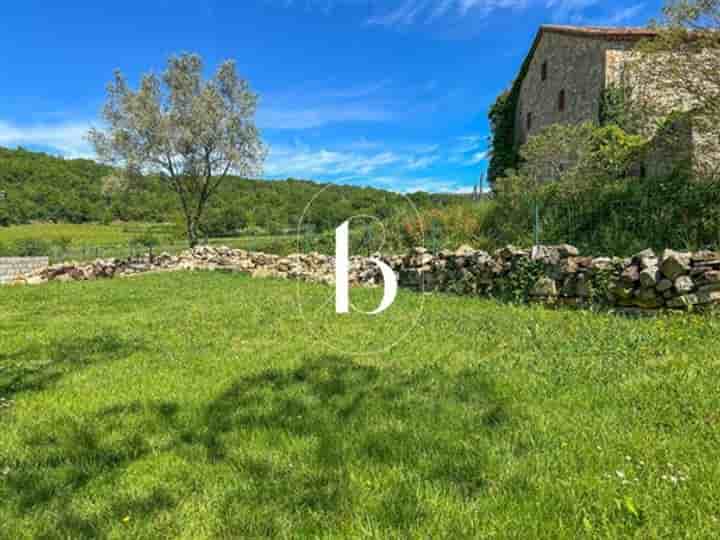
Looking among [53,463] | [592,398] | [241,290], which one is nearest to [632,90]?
[241,290]

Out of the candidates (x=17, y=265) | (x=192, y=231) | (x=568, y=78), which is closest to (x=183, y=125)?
(x=192, y=231)

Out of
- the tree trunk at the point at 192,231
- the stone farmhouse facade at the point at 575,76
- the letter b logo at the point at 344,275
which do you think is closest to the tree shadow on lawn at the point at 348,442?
the letter b logo at the point at 344,275

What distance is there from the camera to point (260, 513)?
1860 mm

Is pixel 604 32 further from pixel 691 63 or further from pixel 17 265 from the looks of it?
pixel 17 265

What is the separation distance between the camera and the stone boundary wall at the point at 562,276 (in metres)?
5.34

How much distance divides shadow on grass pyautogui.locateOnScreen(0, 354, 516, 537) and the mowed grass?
0.01 meters

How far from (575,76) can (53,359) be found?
67.7 feet

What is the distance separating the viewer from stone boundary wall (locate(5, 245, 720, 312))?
5340 mm

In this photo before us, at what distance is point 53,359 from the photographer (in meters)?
4.45

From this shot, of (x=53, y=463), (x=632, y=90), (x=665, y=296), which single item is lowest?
(x=53, y=463)

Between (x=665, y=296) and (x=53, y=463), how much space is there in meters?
6.50

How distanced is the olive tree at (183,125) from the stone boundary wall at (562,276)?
11781 millimetres

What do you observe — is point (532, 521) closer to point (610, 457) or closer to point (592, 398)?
point (610, 457)

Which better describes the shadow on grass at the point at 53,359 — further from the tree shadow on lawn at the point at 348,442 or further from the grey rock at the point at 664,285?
the grey rock at the point at 664,285
